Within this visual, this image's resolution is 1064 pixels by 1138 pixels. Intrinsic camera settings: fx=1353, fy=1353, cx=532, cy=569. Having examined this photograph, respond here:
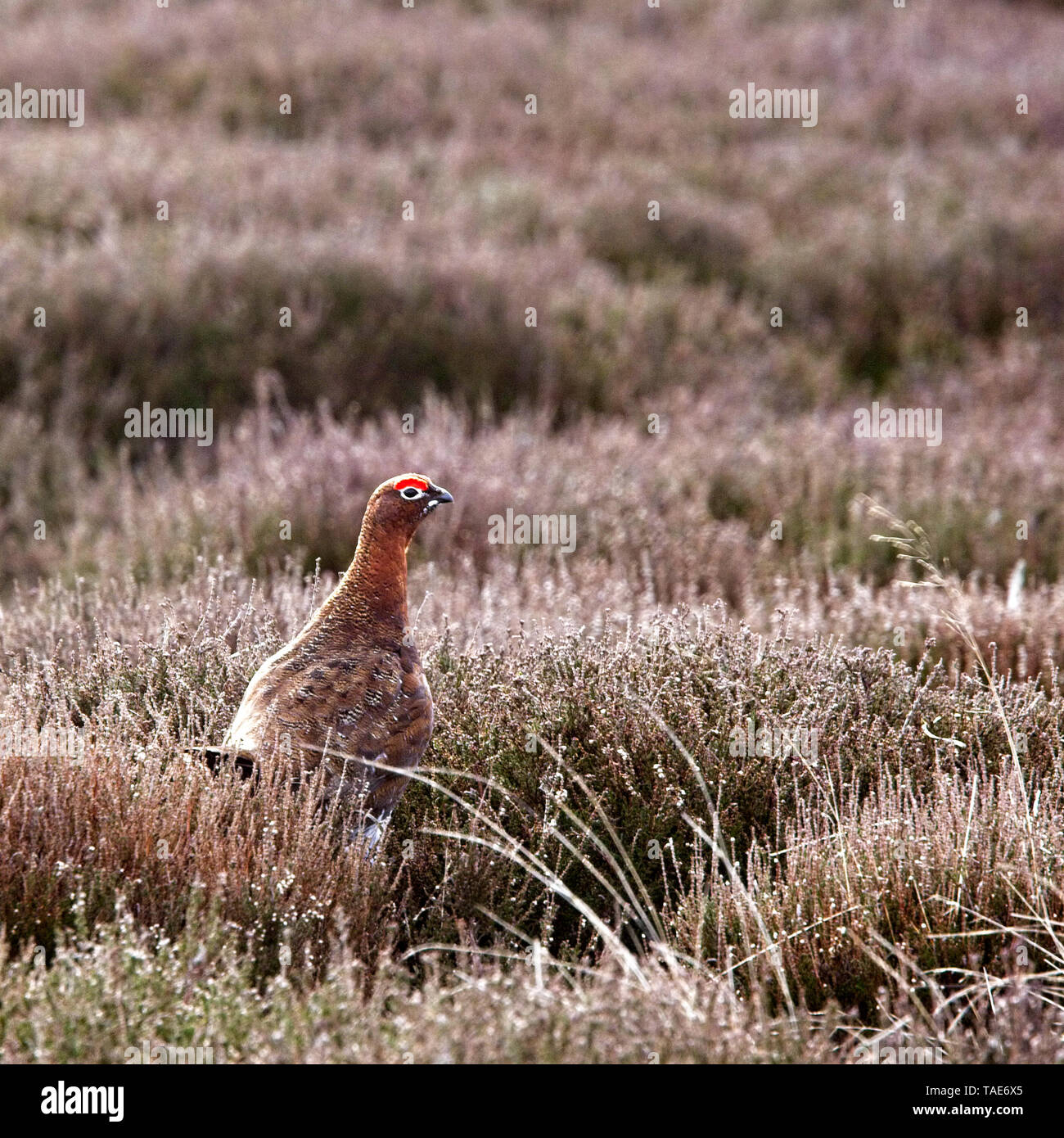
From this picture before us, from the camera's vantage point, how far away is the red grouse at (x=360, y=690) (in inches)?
117

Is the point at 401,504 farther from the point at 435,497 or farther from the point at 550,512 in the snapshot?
the point at 550,512

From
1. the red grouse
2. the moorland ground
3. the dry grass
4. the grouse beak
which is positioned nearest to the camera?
the moorland ground

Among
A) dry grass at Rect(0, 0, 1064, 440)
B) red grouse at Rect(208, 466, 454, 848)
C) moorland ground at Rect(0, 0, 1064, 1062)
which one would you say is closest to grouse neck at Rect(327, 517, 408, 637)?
red grouse at Rect(208, 466, 454, 848)

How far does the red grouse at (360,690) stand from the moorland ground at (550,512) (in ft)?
0.44

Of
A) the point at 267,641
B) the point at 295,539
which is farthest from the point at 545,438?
the point at 267,641

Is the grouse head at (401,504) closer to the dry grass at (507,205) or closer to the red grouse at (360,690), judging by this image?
the red grouse at (360,690)

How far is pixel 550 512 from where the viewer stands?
20.5ft

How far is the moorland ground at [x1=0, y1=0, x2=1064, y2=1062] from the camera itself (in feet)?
8.96

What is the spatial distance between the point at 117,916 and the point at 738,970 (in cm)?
128

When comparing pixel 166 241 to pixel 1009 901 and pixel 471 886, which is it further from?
pixel 1009 901

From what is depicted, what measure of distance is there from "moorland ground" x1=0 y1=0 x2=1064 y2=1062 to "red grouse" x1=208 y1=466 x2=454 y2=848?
134 mm

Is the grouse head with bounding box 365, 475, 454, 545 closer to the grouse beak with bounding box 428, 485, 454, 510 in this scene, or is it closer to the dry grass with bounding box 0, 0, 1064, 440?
the grouse beak with bounding box 428, 485, 454, 510

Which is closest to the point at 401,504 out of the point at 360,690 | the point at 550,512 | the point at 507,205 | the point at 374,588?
the point at 374,588

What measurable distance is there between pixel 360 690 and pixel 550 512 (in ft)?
10.8
